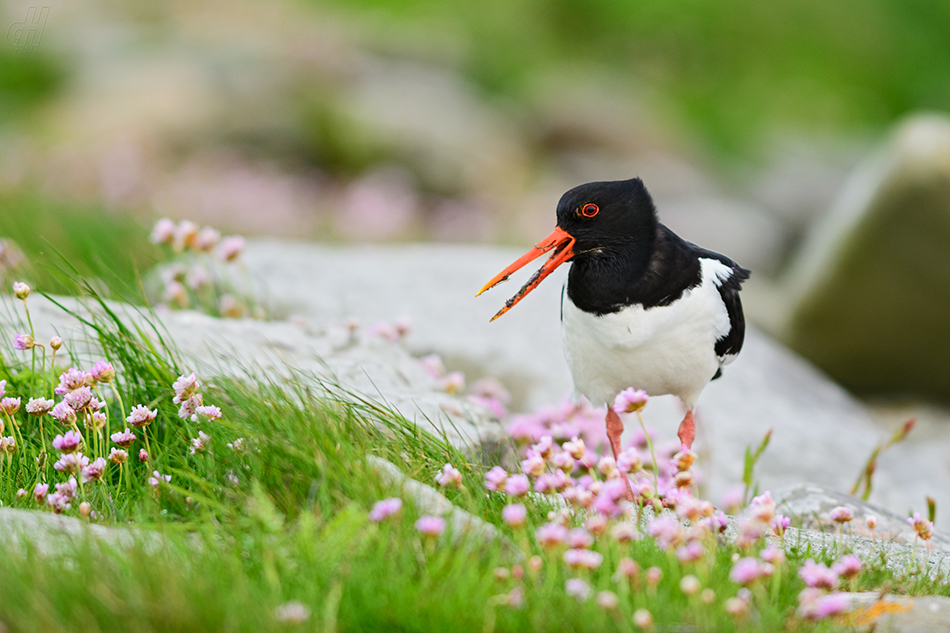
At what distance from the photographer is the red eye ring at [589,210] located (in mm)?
3672

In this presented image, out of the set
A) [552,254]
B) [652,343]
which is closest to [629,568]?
[652,343]

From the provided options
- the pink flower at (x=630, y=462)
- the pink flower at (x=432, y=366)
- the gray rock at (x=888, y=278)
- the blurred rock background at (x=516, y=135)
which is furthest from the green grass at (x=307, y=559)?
the gray rock at (x=888, y=278)

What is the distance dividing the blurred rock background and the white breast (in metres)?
2.16

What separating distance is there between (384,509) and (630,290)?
5.40 ft

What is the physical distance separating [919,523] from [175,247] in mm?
4016

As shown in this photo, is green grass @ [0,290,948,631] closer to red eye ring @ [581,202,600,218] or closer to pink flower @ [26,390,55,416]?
pink flower @ [26,390,55,416]

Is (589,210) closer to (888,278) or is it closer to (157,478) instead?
(157,478)

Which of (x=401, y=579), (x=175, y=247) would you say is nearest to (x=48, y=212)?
(x=175, y=247)

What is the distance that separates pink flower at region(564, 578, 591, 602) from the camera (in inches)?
86.4

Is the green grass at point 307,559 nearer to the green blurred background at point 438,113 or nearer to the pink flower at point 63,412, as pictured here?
the pink flower at point 63,412

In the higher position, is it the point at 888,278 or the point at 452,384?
the point at 888,278

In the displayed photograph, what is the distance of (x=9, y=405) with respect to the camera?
3.12 m

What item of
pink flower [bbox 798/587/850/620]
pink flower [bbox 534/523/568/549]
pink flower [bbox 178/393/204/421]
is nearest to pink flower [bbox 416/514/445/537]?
pink flower [bbox 534/523/568/549]

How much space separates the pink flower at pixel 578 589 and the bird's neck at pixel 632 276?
1.61 meters
